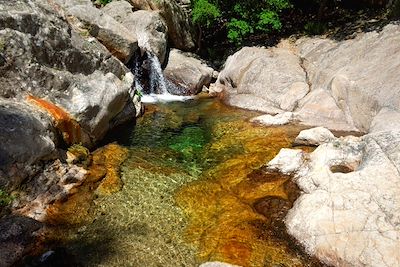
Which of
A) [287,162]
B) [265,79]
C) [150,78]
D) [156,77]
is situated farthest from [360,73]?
[150,78]

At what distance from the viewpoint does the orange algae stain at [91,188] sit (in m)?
8.02

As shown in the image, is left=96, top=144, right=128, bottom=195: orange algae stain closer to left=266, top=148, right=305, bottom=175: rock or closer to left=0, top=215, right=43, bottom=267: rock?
left=0, top=215, right=43, bottom=267: rock

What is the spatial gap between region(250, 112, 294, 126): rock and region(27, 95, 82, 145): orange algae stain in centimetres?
701

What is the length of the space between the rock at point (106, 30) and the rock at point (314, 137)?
932 cm

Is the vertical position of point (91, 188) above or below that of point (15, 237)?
below

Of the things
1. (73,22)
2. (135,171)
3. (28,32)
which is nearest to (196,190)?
(135,171)

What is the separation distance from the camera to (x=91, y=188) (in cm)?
913

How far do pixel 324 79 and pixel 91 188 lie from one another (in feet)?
36.4

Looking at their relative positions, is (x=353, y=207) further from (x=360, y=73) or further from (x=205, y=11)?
(x=205, y=11)

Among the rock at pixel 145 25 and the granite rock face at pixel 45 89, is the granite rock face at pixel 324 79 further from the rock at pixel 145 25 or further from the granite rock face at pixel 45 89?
the granite rock face at pixel 45 89

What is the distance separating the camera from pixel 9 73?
10.1 metres

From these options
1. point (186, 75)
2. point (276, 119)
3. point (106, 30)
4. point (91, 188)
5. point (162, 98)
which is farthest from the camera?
point (186, 75)

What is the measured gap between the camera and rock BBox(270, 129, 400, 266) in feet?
21.4

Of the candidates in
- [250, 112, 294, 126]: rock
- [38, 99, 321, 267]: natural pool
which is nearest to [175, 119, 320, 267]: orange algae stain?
[38, 99, 321, 267]: natural pool
